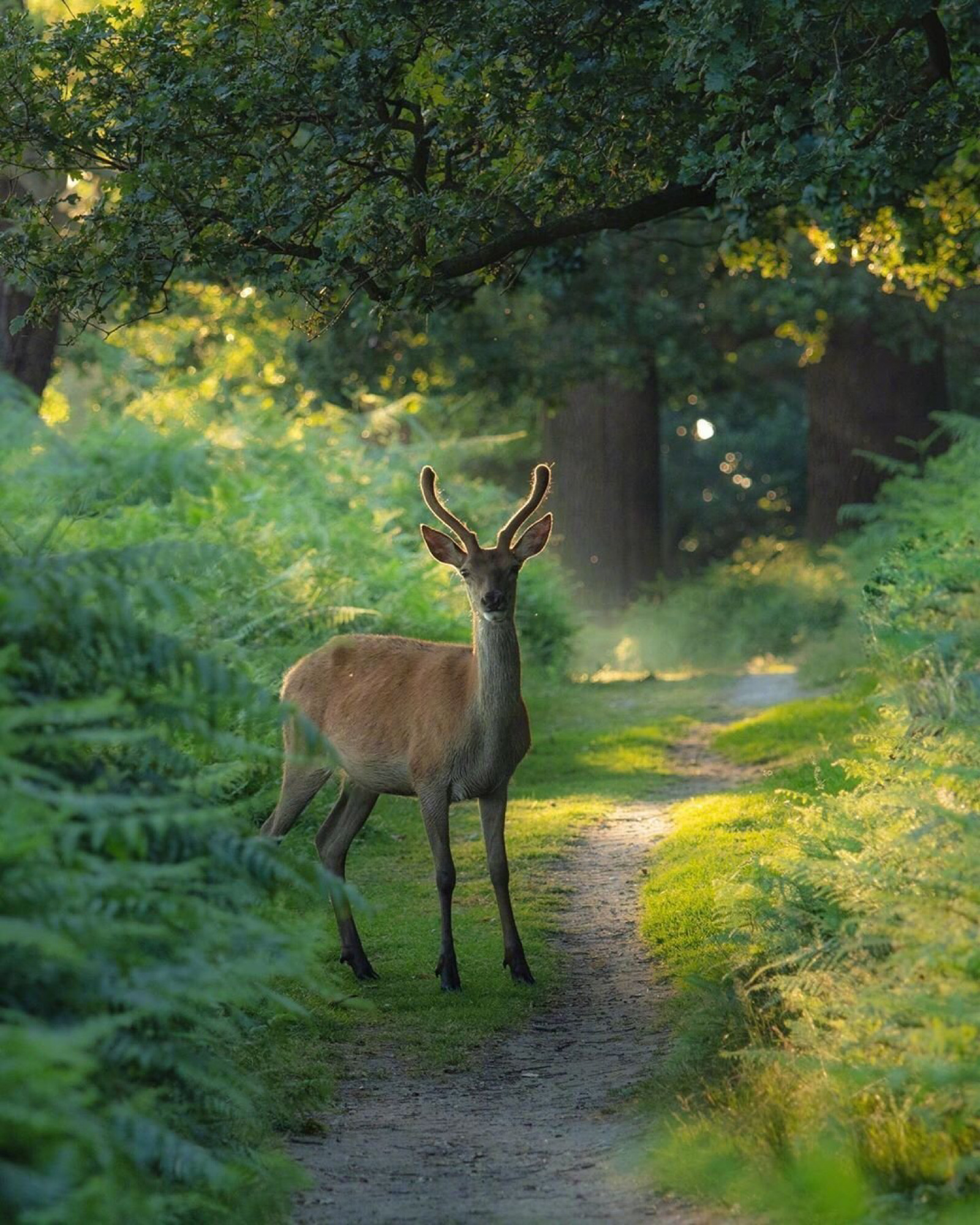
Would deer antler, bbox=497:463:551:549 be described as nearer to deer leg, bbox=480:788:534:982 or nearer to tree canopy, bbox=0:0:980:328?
tree canopy, bbox=0:0:980:328

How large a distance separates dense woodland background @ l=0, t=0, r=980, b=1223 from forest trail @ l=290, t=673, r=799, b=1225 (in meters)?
0.22

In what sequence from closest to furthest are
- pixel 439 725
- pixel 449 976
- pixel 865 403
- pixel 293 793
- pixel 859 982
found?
pixel 859 982, pixel 449 976, pixel 439 725, pixel 293 793, pixel 865 403

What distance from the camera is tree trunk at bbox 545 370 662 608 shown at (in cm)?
3312

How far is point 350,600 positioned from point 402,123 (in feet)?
21.3

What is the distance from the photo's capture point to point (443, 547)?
10.4 meters

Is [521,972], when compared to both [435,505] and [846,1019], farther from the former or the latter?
[846,1019]

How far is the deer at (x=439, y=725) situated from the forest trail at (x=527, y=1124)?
2.45ft

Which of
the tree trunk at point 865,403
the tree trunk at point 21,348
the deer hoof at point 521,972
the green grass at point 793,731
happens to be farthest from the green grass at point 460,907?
the tree trunk at point 865,403

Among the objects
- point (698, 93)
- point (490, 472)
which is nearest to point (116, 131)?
point (698, 93)

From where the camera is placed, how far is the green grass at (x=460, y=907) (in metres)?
8.79

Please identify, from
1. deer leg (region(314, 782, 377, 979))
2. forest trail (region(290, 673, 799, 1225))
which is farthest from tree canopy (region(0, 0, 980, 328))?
forest trail (region(290, 673, 799, 1225))

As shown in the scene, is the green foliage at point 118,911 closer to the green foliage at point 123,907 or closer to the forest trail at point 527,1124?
the green foliage at point 123,907

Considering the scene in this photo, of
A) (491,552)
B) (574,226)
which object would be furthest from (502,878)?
(574,226)

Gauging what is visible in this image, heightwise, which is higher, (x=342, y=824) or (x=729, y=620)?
(x=729, y=620)
